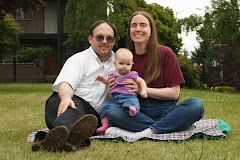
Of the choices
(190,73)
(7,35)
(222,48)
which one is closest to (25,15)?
(7,35)

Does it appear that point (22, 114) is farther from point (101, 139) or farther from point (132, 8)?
point (132, 8)

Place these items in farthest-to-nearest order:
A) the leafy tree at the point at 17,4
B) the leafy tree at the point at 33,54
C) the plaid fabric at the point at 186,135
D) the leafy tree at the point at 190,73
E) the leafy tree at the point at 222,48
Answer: the leafy tree at the point at 33,54, the leafy tree at the point at 222,48, the leafy tree at the point at 190,73, the leafy tree at the point at 17,4, the plaid fabric at the point at 186,135

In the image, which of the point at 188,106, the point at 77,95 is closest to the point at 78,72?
the point at 77,95

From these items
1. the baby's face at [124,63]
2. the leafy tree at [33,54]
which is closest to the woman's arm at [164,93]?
the baby's face at [124,63]

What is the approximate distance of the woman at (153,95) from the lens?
471 cm

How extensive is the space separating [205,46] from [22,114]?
22.0m

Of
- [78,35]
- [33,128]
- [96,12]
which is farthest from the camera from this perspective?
[78,35]

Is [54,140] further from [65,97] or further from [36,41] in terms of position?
[36,41]

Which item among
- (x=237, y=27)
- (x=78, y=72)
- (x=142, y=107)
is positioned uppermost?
(x=237, y=27)

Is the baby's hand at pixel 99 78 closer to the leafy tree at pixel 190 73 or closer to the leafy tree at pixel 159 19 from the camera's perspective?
the leafy tree at pixel 190 73

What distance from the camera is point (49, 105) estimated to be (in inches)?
181

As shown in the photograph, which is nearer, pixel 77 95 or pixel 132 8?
pixel 77 95

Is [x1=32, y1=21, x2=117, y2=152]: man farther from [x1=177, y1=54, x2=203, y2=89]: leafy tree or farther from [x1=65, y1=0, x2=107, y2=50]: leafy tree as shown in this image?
[x1=177, y1=54, x2=203, y2=89]: leafy tree

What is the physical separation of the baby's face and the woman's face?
447mm
